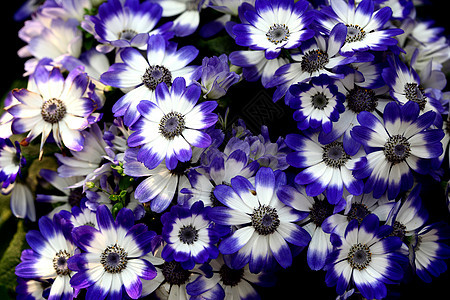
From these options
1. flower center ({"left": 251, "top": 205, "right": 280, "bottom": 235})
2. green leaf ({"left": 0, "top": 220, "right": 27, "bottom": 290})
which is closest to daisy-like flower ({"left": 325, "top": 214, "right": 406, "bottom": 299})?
flower center ({"left": 251, "top": 205, "right": 280, "bottom": 235})

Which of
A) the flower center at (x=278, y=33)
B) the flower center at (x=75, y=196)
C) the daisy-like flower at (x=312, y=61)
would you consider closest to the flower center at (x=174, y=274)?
the flower center at (x=75, y=196)

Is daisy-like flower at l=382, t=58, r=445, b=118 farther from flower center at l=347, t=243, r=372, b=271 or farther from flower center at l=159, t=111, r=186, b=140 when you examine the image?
flower center at l=159, t=111, r=186, b=140

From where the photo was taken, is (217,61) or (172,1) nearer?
(217,61)

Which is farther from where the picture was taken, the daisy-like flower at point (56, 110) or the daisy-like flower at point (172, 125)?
the daisy-like flower at point (56, 110)

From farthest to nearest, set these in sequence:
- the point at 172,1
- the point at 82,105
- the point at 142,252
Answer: the point at 172,1 < the point at 82,105 < the point at 142,252

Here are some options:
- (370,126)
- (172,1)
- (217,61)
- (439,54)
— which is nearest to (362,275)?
(370,126)

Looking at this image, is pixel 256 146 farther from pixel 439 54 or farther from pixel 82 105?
pixel 439 54

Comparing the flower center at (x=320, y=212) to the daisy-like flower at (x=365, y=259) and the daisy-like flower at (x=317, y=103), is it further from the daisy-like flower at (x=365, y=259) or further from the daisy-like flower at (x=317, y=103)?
the daisy-like flower at (x=317, y=103)
